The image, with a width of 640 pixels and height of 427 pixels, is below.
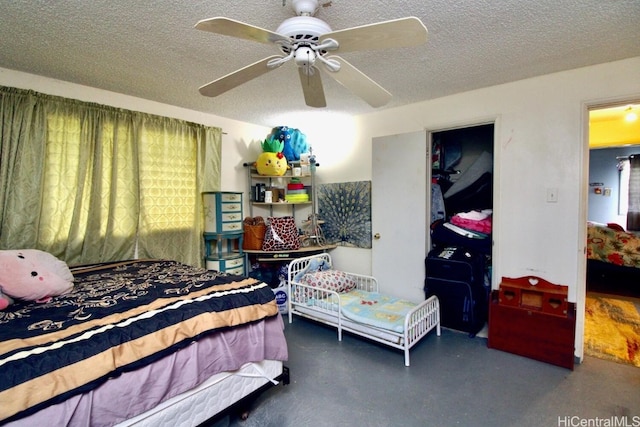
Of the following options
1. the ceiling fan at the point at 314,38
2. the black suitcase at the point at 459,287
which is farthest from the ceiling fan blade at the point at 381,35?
the black suitcase at the point at 459,287

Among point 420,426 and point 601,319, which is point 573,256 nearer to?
point 601,319

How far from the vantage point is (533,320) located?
8.10ft

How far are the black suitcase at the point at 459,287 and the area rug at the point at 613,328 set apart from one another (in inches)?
34.2

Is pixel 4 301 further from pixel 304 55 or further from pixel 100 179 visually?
pixel 304 55

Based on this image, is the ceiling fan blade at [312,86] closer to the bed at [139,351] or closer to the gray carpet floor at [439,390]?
the bed at [139,351]

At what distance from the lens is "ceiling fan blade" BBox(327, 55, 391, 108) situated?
1471 millimetres

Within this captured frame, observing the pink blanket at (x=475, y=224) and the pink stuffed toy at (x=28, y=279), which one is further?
the pink blanket at (x=475, y=224)

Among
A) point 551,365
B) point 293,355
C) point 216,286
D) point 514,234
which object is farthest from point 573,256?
point 216,286

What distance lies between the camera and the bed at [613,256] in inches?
157

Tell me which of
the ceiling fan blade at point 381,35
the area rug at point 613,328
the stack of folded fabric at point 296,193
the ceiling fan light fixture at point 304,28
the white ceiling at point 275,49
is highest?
A: the white ceiling at point 275,49

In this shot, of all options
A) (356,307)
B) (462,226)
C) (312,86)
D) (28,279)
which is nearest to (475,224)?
(462,226)

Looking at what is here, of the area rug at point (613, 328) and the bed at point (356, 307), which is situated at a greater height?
the bed at point (356, 307)

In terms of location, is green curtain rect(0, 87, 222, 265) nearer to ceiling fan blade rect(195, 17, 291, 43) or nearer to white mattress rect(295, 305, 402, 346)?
white mattress rect(295, 305, 402, 346)

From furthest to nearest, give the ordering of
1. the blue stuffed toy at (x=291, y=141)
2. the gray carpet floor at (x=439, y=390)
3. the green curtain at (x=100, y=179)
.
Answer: the blue stuffed toy at (x=291, y=141) < the green curtain at (x=100, y=179) < the gray carpet floor at (x=439, y=390)
